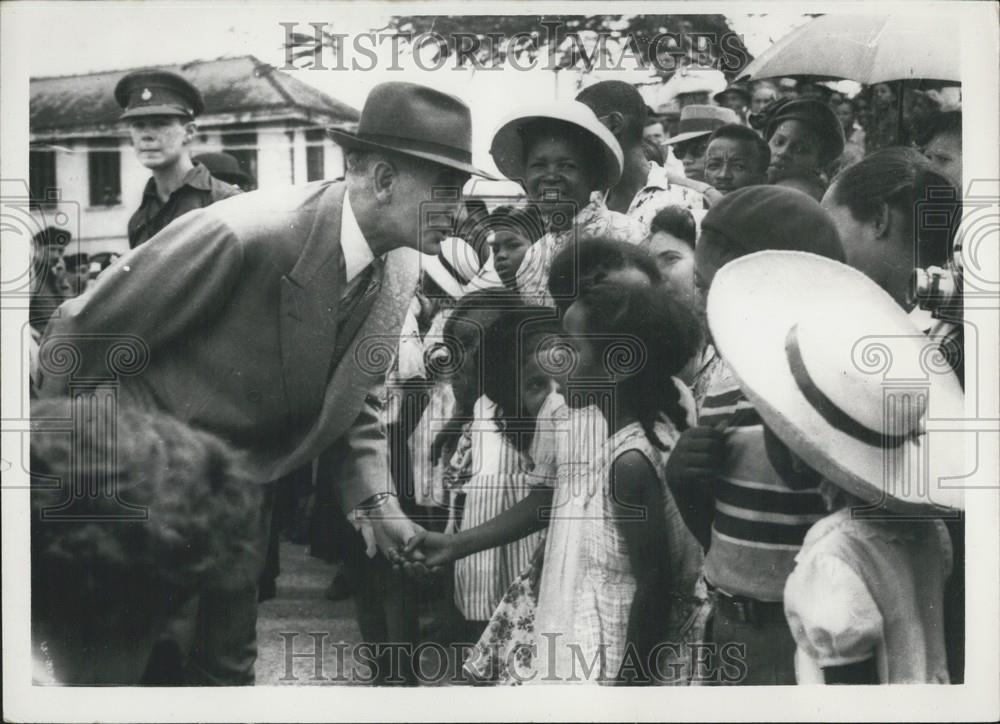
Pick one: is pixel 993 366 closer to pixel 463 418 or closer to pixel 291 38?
pixel 463 418

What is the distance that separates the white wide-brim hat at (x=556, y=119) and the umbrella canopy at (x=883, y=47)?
807 millimetres

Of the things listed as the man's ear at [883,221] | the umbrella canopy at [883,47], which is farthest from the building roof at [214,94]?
the man's ear at [883,221]

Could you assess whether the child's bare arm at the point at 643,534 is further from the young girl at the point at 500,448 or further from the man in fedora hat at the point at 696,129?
the man in fedora hat at the point at 696,129

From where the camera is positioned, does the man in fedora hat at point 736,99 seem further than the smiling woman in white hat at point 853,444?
Yes

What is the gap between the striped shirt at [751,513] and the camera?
178 inches

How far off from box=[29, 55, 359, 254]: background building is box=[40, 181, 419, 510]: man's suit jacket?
151 mm

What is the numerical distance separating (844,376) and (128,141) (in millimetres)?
3254

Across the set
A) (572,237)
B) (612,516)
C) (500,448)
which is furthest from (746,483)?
(572,237)

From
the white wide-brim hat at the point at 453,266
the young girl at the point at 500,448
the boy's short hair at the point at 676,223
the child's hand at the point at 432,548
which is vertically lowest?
the child's hand at the point at 432,548

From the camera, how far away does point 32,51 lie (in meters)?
4.59

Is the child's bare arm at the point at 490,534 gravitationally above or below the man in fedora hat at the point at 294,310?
below

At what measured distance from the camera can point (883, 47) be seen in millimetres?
4641

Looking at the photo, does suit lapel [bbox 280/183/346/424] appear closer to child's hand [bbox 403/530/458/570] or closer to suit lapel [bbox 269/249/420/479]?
suit lapel [bbox 269/249/420/479]

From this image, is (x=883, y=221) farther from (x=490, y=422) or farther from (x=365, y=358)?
(x=365, y=358)
